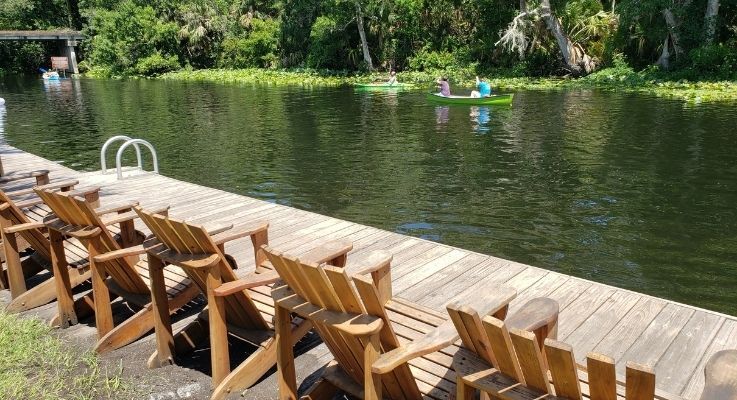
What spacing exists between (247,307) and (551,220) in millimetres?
7692

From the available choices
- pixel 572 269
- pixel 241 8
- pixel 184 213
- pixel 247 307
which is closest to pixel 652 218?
pixel 572 269

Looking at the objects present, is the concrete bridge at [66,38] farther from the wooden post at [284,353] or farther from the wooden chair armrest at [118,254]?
the wooden post at [284,353]

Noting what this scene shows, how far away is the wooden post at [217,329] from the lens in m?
3.89

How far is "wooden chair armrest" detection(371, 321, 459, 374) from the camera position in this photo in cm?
284

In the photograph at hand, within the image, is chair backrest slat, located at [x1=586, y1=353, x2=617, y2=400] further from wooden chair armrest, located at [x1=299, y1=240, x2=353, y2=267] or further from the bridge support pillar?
the bridge support pillar

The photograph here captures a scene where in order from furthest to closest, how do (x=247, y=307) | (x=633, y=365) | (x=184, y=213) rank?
(x=184, y=213), (x=247, y=307), (x=633, y=365)

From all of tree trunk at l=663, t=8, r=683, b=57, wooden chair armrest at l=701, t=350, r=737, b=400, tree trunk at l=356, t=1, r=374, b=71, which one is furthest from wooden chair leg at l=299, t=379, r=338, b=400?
tree trunk at l=356, t=1, r=374, b=71

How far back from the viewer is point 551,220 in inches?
422

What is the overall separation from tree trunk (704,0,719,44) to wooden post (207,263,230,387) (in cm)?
3231

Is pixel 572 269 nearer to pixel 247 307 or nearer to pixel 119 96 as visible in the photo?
pixel 247 307

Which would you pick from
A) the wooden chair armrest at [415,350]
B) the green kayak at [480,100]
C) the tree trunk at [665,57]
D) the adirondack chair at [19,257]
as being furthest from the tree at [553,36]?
the wooden chair armrest at [415,350]

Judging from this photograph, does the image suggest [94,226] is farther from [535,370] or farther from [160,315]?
[535,370]

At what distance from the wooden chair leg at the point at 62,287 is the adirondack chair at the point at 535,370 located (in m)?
3.86

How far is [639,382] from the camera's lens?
2270mm
